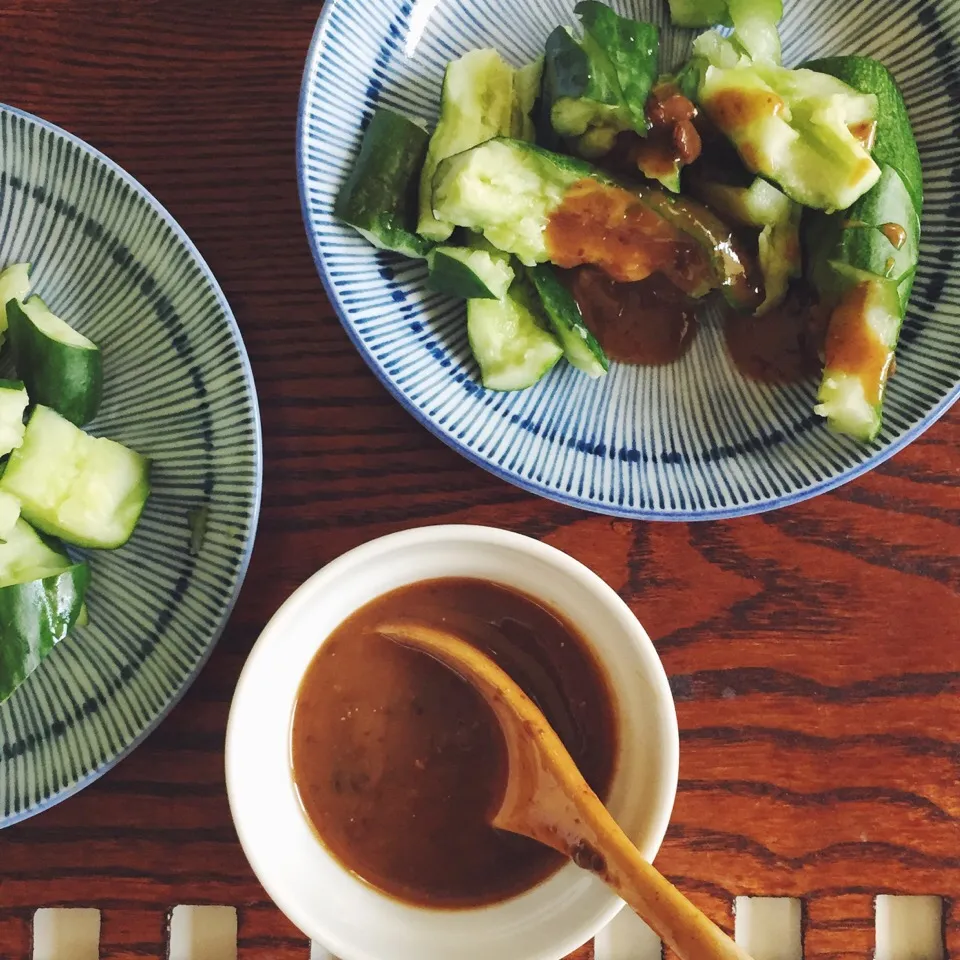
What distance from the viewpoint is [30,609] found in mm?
1128

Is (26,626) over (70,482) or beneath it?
beneath

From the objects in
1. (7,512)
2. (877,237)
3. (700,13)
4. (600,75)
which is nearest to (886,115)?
(877,237)

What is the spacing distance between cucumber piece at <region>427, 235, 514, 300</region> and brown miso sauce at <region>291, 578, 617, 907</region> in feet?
1.27

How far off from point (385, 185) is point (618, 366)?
0.40 meters

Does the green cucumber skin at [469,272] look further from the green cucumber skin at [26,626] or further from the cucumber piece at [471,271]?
the green cucumber skin at [26,626]

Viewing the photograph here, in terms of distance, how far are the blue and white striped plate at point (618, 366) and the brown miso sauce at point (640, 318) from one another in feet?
0.08

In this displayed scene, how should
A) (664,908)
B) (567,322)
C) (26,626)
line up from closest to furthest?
(664,908), (26,626), (567,322)

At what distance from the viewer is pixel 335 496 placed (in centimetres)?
131

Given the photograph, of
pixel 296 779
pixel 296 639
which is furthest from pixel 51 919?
pixel 296 639

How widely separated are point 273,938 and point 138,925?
19 centimetres

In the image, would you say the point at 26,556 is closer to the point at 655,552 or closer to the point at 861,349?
the point at 655,552

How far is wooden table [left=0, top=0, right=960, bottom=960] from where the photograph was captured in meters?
1.31

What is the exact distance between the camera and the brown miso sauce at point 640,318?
130cm

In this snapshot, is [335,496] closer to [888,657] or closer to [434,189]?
[434,189]
